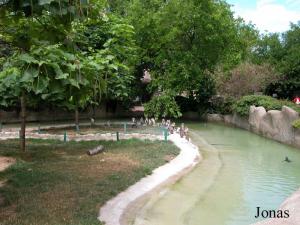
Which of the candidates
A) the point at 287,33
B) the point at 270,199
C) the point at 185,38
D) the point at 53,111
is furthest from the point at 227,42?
the point at 270,199

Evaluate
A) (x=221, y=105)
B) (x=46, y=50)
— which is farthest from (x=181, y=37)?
(x=46, y=50)

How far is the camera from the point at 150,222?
9445 mm

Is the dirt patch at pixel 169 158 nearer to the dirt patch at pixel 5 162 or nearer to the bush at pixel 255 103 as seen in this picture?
the dirt patch at pixel 5 162

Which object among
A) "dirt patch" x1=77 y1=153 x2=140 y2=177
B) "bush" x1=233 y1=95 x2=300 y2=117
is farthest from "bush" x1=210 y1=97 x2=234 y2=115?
"dirt patch" x1=77 y1=153 x2=140 y2=177

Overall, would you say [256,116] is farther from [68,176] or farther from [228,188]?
[68,176]

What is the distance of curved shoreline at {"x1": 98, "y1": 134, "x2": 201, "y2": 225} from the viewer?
9.30 metres

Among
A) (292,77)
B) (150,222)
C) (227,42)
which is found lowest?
(150,222)

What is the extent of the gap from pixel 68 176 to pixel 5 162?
305 centimetres

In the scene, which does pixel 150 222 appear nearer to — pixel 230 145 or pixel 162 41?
pixel 230 145

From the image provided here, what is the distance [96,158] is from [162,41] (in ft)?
51.1

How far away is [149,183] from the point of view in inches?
484

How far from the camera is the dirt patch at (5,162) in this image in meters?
13.3

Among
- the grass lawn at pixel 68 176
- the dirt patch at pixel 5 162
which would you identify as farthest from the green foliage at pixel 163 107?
the dirt patch at pixel 5 162

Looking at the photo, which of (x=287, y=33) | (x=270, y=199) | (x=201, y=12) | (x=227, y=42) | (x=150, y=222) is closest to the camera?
(x=150, y=222)
